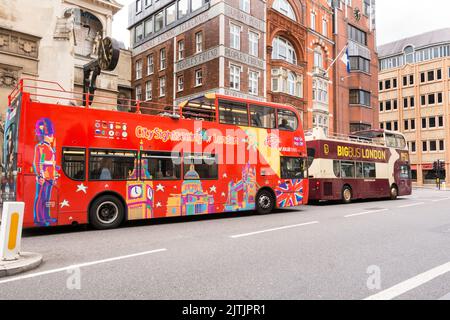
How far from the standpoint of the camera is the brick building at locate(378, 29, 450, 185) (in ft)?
A: 166

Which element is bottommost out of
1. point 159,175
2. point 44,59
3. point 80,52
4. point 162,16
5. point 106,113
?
point 159,175

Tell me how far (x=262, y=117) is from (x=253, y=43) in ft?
56.7

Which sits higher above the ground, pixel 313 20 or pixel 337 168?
pixel 313 20

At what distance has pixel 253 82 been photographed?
28.5 m

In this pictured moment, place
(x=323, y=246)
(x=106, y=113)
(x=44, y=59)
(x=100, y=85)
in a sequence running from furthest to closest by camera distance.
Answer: (x=100, y=85)
(x=44, y=59)
(x=106, y=113)
(x=323, y=246)

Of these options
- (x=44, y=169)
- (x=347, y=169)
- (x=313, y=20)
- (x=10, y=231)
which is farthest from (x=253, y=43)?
(x=10, y=231)

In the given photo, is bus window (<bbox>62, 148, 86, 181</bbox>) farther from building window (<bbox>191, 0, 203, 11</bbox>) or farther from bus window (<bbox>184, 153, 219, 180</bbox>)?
building window (<bbox>191, 0, 203, 11</bbox>)

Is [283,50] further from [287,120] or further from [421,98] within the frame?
[421,98]

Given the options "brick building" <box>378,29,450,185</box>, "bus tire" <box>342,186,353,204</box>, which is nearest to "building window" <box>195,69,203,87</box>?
"bus tire" <box>342,186,353,204</box>

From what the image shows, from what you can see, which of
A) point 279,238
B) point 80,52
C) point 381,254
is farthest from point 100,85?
point 381,254

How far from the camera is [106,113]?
10.0 m

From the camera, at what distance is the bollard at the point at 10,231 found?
542 cm
